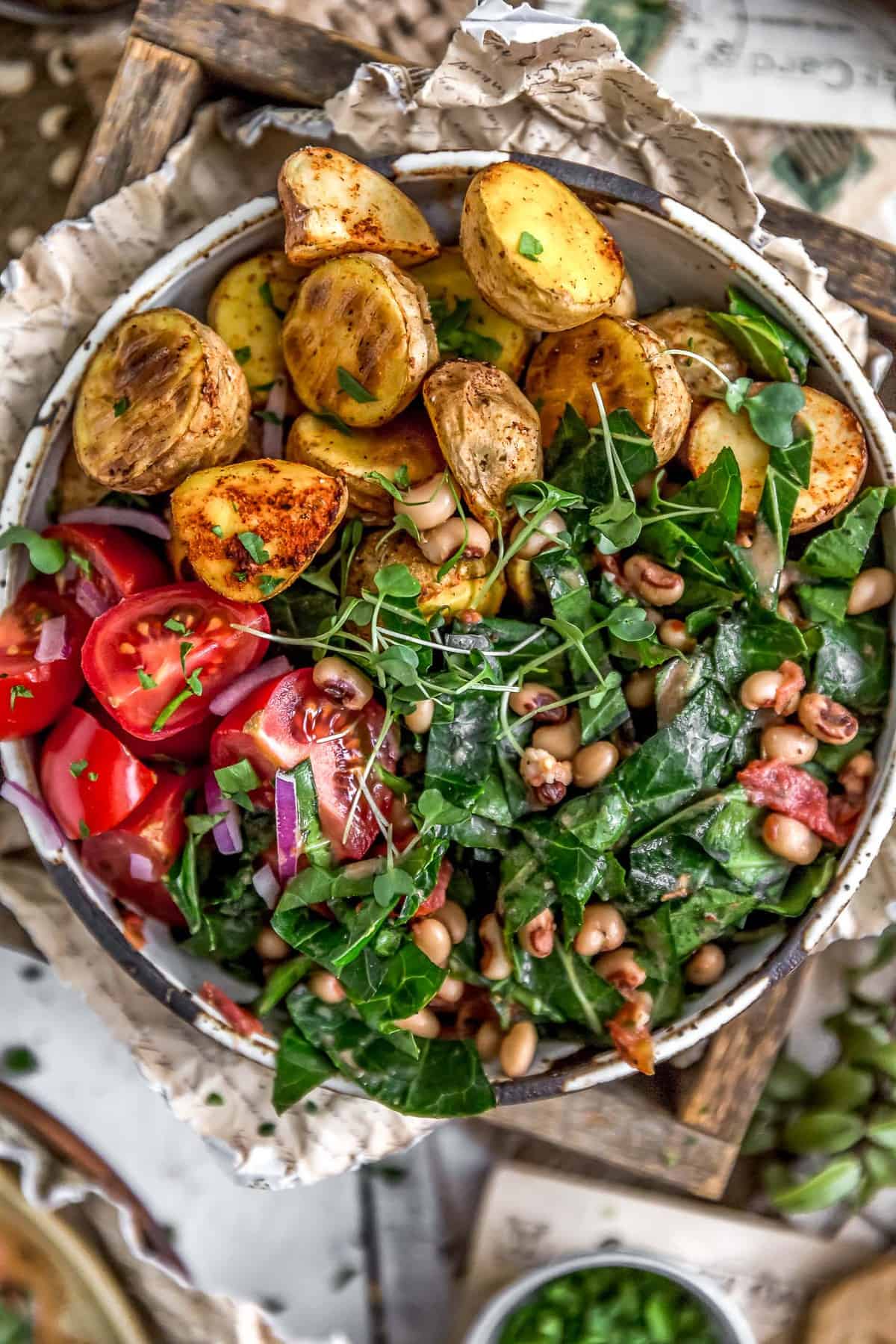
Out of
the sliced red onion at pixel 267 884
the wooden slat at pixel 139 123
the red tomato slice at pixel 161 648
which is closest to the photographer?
the red tomato slice at pixel 161 648

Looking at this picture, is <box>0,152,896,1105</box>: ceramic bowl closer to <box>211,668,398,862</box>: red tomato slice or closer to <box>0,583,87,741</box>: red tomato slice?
<box>0,583,87,741</box>: red tomato slice

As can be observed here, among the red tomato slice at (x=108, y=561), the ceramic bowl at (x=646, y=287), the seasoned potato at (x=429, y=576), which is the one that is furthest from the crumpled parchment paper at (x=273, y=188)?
the seasoned potato at (x=429, y=576)

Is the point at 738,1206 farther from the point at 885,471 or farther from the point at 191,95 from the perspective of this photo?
the point at 191,95

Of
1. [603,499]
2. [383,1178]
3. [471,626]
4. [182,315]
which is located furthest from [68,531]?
[383,1178]

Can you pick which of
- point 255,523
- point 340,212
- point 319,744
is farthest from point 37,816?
point 340,212

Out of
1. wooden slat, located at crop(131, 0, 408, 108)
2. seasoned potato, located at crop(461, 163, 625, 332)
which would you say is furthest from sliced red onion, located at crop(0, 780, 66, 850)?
wooden slat, located at crop(131, 0, 408, 108)

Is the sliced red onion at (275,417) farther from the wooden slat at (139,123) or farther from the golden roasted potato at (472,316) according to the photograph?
the wooden slat at (139,123)
